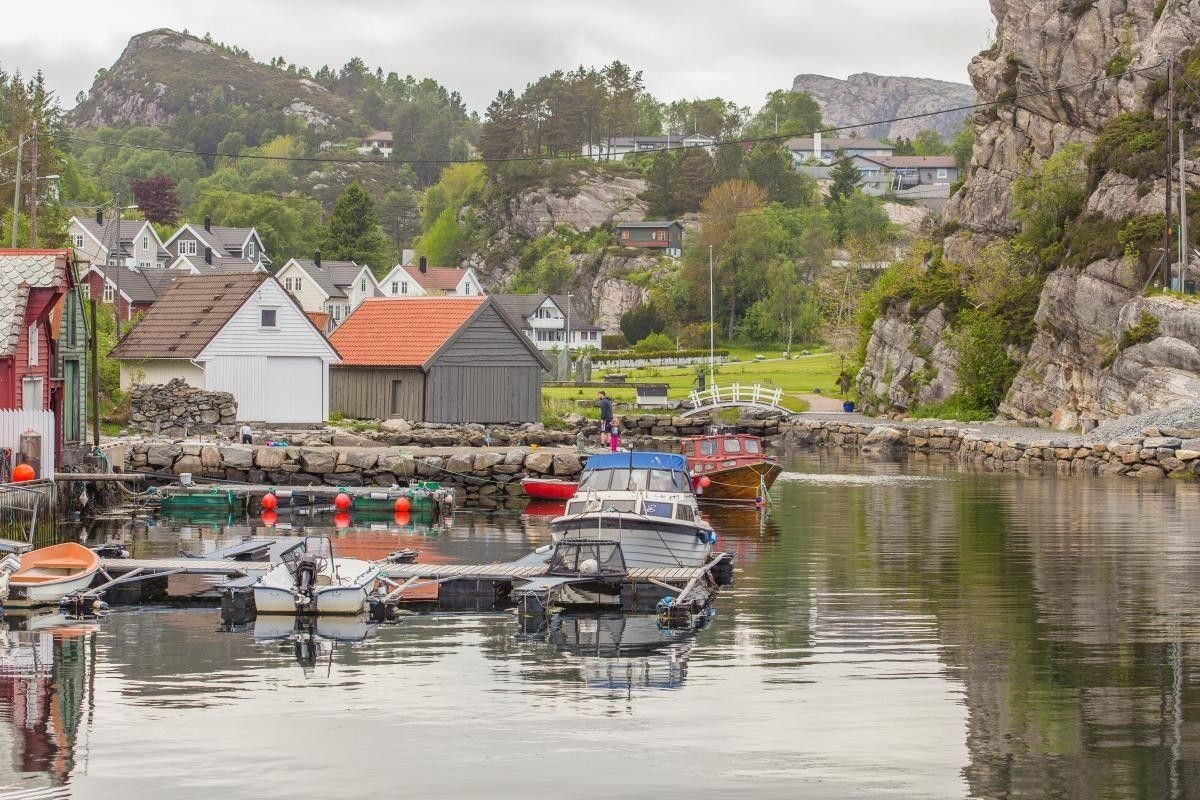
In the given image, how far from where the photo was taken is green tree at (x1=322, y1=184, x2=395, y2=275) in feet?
566

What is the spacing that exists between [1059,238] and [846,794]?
245 ft

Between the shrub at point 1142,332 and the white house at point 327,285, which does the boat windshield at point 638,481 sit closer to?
the shrub at point 1142,332

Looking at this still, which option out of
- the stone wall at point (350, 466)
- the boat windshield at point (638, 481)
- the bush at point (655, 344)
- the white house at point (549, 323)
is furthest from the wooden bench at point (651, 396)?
the white house at point (549, 323)

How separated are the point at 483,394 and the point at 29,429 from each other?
34964mm

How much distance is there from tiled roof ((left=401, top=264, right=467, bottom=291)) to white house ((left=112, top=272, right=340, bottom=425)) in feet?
303

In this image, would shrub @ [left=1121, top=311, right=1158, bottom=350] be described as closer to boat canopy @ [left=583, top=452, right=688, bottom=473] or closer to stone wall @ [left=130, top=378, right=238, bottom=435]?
stone wall @ [left=130, top=378, right=238, bottom=435]

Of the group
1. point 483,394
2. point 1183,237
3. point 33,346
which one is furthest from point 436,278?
point 33,346

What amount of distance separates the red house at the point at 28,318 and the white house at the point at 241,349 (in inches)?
978

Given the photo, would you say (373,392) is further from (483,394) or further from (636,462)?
(636,462)

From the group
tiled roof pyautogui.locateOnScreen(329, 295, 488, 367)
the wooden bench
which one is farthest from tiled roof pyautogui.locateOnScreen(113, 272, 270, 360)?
the wooden bench

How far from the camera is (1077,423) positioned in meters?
75.6

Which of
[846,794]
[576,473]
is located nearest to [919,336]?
[576,473]

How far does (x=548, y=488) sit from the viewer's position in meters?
53.1

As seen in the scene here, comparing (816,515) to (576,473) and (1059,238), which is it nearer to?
(576,473)
